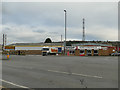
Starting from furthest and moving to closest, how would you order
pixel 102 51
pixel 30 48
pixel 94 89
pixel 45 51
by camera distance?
pixel 30 48, pixel 45 51, pixel 102 51, pixel 94 89

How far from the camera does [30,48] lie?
5019 cm

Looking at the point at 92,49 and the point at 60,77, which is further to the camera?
the point at 92,49

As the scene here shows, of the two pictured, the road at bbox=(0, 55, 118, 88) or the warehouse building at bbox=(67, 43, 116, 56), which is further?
the warehouse building at bbox=(67, 43, 116, 56)

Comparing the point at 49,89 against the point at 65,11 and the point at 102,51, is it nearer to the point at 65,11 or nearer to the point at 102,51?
the point at 65,11

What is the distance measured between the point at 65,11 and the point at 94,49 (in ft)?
50.6

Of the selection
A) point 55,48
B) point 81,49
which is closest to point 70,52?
point 81,49

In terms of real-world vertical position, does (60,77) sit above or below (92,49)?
below

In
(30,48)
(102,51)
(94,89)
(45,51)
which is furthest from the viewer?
(30,48)

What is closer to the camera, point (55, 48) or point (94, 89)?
point (94, 89)

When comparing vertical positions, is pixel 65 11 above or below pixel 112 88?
above

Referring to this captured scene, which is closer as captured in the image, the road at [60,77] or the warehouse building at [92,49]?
the road at [60,77]

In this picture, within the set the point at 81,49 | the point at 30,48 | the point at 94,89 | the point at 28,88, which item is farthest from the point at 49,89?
the point at 30,48

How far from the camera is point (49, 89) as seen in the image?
4.92 metres

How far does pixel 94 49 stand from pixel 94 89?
33.8 metres
